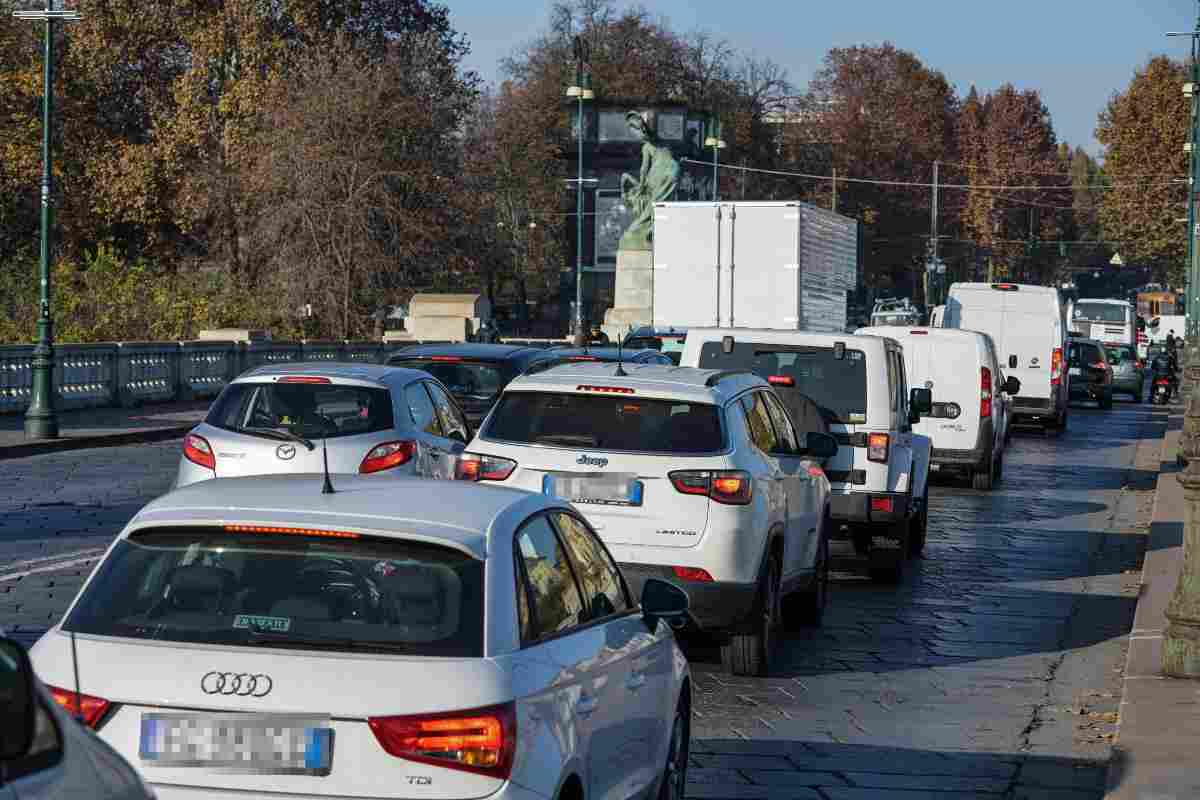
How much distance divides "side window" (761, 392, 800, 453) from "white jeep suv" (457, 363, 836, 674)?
0.44 metres

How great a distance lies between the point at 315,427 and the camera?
47.1ft

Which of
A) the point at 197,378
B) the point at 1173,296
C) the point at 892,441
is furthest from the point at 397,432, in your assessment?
the point at 1173,296

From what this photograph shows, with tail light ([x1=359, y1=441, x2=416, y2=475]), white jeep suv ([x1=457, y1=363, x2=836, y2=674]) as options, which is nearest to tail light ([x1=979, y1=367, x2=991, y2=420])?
tail light ([x1=359, y1=441, x2=416, y2=475])

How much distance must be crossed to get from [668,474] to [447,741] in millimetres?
5550

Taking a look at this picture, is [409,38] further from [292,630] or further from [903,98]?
[292,630]

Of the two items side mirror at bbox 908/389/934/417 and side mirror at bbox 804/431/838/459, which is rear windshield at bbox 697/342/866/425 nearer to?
side mirror at bbox 908/389/934/417

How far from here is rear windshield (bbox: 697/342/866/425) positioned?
1489 centimetres

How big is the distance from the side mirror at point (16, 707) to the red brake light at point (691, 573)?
770 centimetres

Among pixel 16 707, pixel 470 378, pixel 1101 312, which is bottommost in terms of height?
pixel 470 378

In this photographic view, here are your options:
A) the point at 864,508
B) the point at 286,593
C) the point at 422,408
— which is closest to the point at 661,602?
the point at 286,593

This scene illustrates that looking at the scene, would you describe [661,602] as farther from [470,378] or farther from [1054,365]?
[1054,365]

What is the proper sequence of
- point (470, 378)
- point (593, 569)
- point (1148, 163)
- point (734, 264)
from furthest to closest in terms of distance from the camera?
point (1148, 163) → point (734, 264) → point (470, 378) → point (593, 569)

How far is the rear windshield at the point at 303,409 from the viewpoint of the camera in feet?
46.5

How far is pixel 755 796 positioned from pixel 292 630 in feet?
10.7
